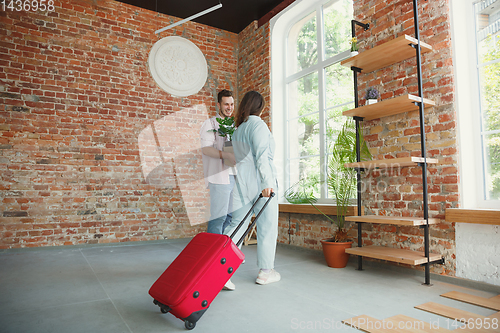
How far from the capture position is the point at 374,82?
3488 millimetres

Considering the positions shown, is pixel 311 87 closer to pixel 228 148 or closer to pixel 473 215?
pixel 228 148

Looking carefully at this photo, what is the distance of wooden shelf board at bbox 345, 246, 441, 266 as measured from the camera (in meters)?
2.60

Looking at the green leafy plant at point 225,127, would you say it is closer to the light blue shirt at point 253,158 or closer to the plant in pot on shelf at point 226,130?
the plant in pot on shelf at point 226,130

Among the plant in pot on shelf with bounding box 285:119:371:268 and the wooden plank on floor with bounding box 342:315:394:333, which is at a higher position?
the plant in pot on shelf with bounding box 285:119:371:268

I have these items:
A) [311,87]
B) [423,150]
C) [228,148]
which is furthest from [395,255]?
[311,87]

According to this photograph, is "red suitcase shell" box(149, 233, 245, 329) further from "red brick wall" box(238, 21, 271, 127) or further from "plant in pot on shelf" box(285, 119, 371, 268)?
"red brick wall" box(238, 21, 271, 127)

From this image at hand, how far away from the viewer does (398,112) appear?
3.19 metres

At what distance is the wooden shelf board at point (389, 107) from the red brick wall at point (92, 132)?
3.04 meters

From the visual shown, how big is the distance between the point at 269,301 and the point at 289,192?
2.71m

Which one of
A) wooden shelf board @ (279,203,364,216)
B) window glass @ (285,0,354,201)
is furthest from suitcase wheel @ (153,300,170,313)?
window glass @ (285,0,354,201)

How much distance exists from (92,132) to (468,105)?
14.9 feet

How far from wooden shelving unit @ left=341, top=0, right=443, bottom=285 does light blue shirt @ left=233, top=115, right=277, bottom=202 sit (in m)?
1.03

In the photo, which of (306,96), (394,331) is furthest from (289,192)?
(394,331)

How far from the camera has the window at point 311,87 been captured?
4.25 meters
